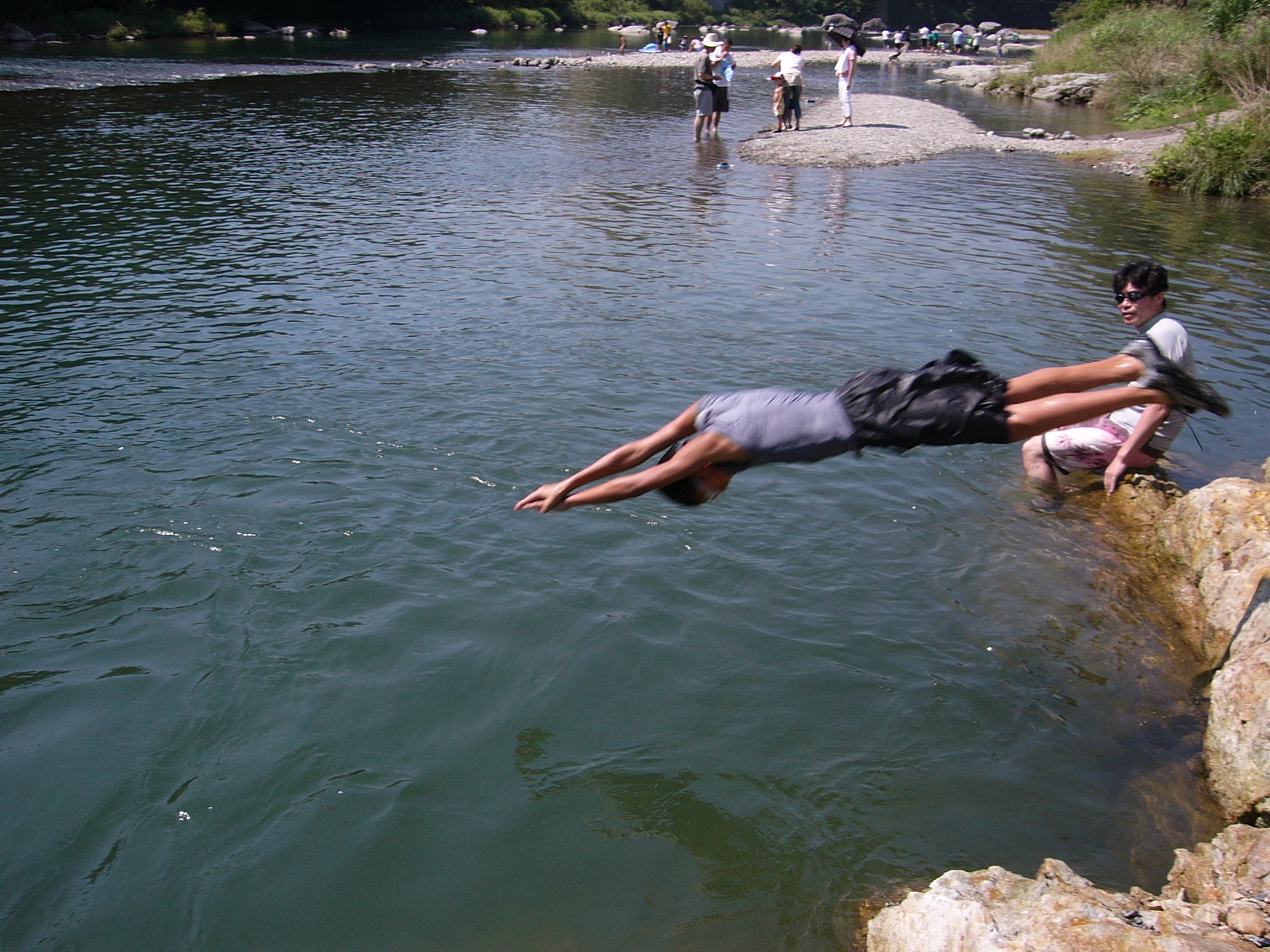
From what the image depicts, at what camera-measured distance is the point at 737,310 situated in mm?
13375

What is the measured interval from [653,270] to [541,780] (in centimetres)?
1101

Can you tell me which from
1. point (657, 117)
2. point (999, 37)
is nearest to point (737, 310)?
point (657, 117)

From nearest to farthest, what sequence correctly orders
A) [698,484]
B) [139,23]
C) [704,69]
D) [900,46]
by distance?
[698,484], [704,69], [139,23], [900,46]

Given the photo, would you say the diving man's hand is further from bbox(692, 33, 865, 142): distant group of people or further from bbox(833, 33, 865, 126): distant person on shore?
bbox(833, 33, 865, 126): distant person on shore

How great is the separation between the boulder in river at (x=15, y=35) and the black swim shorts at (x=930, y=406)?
62.0 m

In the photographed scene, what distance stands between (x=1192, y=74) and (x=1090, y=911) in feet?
105

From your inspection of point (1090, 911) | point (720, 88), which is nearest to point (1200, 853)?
point (1090, 911)

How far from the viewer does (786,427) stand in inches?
229

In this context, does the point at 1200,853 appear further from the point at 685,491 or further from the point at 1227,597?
the point at 685,491

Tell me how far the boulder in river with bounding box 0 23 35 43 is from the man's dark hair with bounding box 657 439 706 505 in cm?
6120

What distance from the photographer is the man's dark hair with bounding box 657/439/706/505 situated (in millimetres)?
6137

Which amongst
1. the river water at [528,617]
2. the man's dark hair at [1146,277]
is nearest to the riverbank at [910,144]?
the river water at [528,617]

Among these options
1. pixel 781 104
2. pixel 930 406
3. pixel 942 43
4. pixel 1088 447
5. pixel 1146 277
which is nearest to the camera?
pixel 930 406

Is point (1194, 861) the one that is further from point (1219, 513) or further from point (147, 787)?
point (147, 787)
